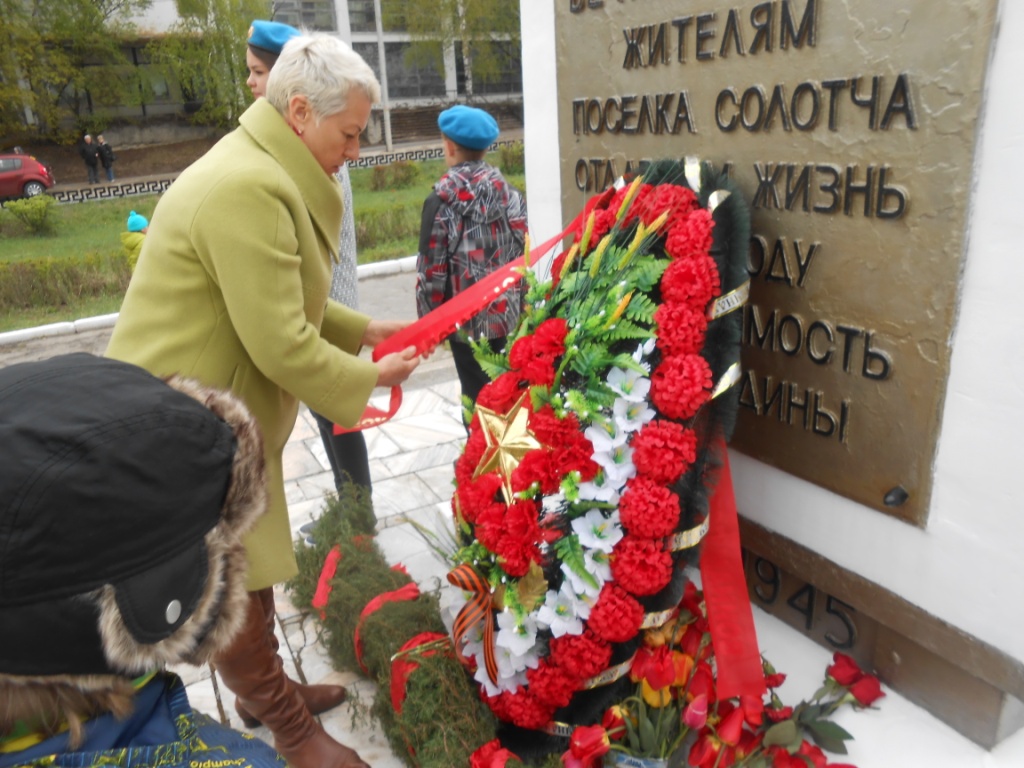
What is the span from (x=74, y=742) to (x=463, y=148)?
10.5 ft

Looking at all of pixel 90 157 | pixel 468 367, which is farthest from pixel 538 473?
pixel 90 157

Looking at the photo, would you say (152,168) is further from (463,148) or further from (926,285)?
(926,285)

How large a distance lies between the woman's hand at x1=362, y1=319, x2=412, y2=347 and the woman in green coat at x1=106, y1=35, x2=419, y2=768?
436 mm

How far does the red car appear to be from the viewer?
20.8 m

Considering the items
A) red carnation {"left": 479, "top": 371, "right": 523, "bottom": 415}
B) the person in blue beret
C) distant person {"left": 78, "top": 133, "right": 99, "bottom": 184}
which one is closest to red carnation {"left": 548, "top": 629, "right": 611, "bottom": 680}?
red carnation {"left": 479, "top": 371, "right": 523, "bottom": 415}

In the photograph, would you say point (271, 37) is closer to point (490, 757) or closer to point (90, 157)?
point (490, 757)

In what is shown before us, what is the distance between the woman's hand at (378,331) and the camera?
8.79 ft

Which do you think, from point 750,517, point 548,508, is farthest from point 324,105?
point 750,517

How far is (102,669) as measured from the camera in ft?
3.26

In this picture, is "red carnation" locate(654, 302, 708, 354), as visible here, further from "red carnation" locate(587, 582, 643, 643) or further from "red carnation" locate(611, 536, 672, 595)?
"red carnation" locate(587, 582, 643, 643)

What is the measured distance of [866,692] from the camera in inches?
81.8

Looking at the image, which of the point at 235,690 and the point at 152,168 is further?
the point at 152,168

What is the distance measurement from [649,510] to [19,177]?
2381cm

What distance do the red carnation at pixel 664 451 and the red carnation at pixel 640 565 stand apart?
161mm
